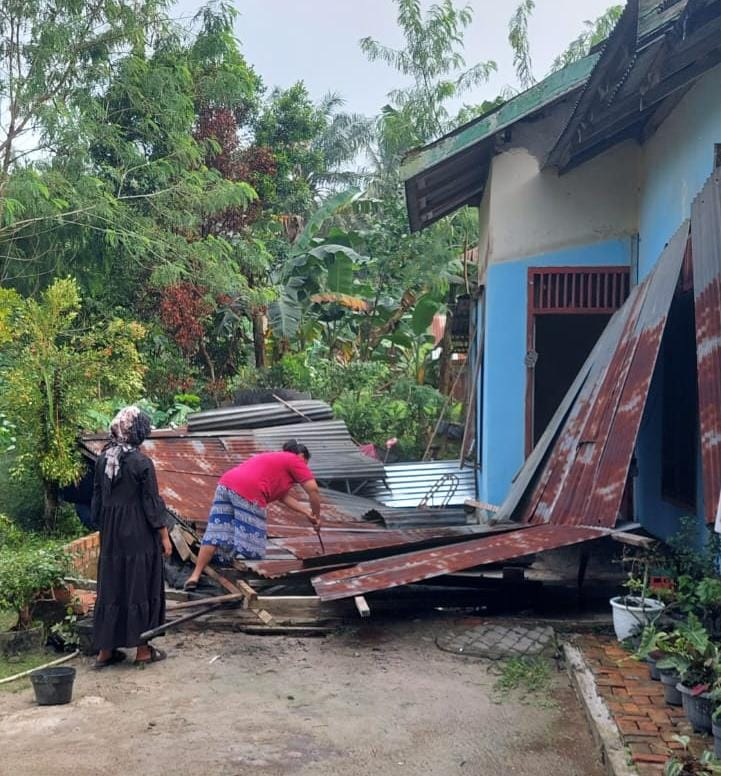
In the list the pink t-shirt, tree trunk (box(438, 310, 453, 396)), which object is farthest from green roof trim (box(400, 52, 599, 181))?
tree trunk (box(438, 310, 453, 396))

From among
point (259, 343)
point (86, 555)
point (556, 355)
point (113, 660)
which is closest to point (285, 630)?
point (113, 660)

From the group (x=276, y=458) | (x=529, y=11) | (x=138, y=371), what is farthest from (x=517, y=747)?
(x=529, y=11)

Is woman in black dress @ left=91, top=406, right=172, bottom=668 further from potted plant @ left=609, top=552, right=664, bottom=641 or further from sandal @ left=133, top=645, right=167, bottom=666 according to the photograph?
potted plant @ left=609, top=552, right=664, bottom=641

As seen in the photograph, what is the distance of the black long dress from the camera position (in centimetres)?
603

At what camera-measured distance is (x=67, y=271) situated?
13.6 metres

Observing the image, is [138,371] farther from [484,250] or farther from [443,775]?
[443,775]

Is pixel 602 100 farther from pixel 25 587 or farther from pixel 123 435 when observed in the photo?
pixel 25 587

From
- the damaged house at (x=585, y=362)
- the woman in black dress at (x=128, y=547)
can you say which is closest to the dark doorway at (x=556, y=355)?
the damaged house at (x=585, y=362)

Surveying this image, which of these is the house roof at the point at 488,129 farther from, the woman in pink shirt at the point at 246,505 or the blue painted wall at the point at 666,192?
the woman in pink shirt at the point at 246,505

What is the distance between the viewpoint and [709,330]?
4949 millimetres

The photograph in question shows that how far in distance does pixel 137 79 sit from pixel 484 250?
21.6 ft

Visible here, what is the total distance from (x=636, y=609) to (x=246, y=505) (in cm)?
305

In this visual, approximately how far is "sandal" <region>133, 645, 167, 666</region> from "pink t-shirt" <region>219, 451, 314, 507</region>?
1.39m

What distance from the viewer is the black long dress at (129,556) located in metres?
6.03
